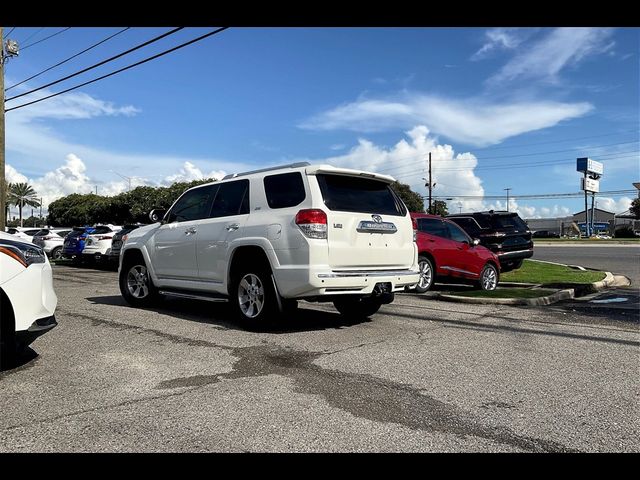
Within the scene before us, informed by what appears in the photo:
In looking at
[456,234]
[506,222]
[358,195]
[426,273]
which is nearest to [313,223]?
[358,195]

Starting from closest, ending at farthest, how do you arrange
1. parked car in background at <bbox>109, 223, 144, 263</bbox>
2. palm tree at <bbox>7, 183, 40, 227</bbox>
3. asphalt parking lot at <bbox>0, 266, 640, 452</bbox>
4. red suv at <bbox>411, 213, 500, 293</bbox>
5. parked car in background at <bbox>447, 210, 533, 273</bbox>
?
1. asphalt parking lot at <bbox>0, 266, 640, 452</bbox>
2. red suv at <bbox>411, 213, 500, 293</bbox>
3. parked car in background at <bbox>447, 210, 533, 273</bbox>
4. parked car in background at <bbox>109, 223, 144, 263</bbox>
5. palm tree at <bbox>7, 183, 40, 227</bbox>

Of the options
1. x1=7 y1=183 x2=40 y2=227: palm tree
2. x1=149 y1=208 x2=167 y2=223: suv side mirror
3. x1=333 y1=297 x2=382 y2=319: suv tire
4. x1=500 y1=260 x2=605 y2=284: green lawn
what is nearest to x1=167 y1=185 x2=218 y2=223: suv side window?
x1=149 y1=208 x2=167 y2=223: suv side mirror

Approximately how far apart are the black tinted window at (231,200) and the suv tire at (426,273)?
5318 mm

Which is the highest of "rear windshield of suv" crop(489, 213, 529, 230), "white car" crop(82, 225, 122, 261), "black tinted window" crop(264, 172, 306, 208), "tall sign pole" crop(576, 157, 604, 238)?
"tall sign pole" crop(576, 157, 604, 238)

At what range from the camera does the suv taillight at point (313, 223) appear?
6379mm

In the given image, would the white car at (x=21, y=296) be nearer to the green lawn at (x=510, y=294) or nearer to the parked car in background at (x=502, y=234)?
the green lawn at (x=510, y=294)

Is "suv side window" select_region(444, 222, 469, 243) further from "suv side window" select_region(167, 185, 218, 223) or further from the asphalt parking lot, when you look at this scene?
"suv side window" select_region(167, 185, 218, 223)

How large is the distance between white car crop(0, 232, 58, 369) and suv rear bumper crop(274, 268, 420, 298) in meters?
2.58

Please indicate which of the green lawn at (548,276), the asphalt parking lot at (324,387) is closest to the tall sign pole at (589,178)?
the green lawn at (548,276)

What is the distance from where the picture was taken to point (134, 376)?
4840 millimetres

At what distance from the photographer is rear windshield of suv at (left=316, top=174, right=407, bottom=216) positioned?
6.74 meters

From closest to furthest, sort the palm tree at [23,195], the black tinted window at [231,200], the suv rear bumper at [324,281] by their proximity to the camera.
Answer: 1. the suv rear bumper at [324,281]
2. the black tinted window at [231,200]
3. the palm tree at [23,195]
